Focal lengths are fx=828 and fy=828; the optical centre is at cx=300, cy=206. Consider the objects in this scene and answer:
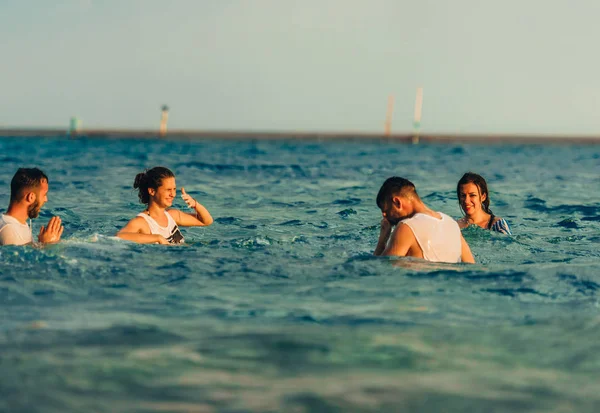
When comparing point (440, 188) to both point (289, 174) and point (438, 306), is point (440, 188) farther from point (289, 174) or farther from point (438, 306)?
point (438, 306)

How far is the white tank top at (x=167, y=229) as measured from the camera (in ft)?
32.1

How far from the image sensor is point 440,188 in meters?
24.2

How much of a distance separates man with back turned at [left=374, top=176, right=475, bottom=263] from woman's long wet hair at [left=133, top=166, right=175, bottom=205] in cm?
277

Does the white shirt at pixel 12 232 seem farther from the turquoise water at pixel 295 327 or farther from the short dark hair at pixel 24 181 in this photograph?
the short dark hair at pixel 24 181

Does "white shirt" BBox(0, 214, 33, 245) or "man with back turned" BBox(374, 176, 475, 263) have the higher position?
"man with back turned" BBox(374, 176, 475, 263)

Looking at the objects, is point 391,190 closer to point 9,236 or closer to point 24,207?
point 24,207

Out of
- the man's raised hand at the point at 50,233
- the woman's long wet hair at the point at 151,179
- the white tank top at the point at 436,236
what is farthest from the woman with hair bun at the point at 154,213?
the white tank top at the point at 436,236

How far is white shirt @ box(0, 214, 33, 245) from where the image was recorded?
29.2ft

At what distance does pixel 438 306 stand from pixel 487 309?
41 cm

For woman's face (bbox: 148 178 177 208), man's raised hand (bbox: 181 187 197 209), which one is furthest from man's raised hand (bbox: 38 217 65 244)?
man's raised hand (bbox: 181 187 197 209)

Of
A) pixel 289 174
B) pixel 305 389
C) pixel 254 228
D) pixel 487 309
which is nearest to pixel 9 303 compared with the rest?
pixel 305 389

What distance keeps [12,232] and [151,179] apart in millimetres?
1642

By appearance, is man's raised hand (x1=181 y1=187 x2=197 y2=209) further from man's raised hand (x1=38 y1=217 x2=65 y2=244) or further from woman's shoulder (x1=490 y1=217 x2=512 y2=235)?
woman's shoulder (x1=490 y1=217 x2=512 y2=235)

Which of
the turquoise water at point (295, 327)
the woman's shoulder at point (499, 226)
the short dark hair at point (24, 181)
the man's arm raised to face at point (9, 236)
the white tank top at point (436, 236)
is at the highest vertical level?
the short dark hair at point (24, 181)
